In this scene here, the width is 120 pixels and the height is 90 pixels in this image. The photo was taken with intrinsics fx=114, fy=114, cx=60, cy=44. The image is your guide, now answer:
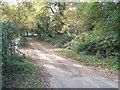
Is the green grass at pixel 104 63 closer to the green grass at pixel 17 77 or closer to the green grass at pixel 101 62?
the green grass at pixel 101 62

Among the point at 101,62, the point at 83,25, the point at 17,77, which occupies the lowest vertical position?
the point at 101,62

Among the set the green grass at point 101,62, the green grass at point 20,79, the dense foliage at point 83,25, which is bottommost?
the green grass at point 101,62

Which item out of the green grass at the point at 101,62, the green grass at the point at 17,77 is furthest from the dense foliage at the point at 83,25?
the green grass at the point at 101,62

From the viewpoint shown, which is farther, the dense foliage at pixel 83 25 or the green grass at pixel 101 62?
the green grass at pixel 101 62

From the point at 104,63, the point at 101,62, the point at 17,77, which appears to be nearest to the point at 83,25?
the point at 101,62

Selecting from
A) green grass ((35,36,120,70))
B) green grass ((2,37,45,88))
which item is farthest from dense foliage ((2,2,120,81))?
green grass ((35,36,120,70))

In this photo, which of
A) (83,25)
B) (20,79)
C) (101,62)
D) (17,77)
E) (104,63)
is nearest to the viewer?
(20,79)

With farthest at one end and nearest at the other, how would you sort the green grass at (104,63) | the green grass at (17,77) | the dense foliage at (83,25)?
1. the green grass at (104,63)
2. the dense foliage at (83,25)
3. the green grass at (17,77)

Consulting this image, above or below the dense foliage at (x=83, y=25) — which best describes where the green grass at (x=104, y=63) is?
below

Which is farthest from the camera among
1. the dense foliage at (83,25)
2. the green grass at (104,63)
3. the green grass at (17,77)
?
the green grass at (104,63)

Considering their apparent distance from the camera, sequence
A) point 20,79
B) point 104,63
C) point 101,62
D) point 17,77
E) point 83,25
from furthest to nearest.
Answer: point 83,25 → point 101,62 → point 104,63 → point 17,77 → point 20,79

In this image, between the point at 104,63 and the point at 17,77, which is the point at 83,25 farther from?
the point at 17,77

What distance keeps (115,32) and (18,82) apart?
4.85 meters

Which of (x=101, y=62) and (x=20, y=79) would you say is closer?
(x=20, y=79)
